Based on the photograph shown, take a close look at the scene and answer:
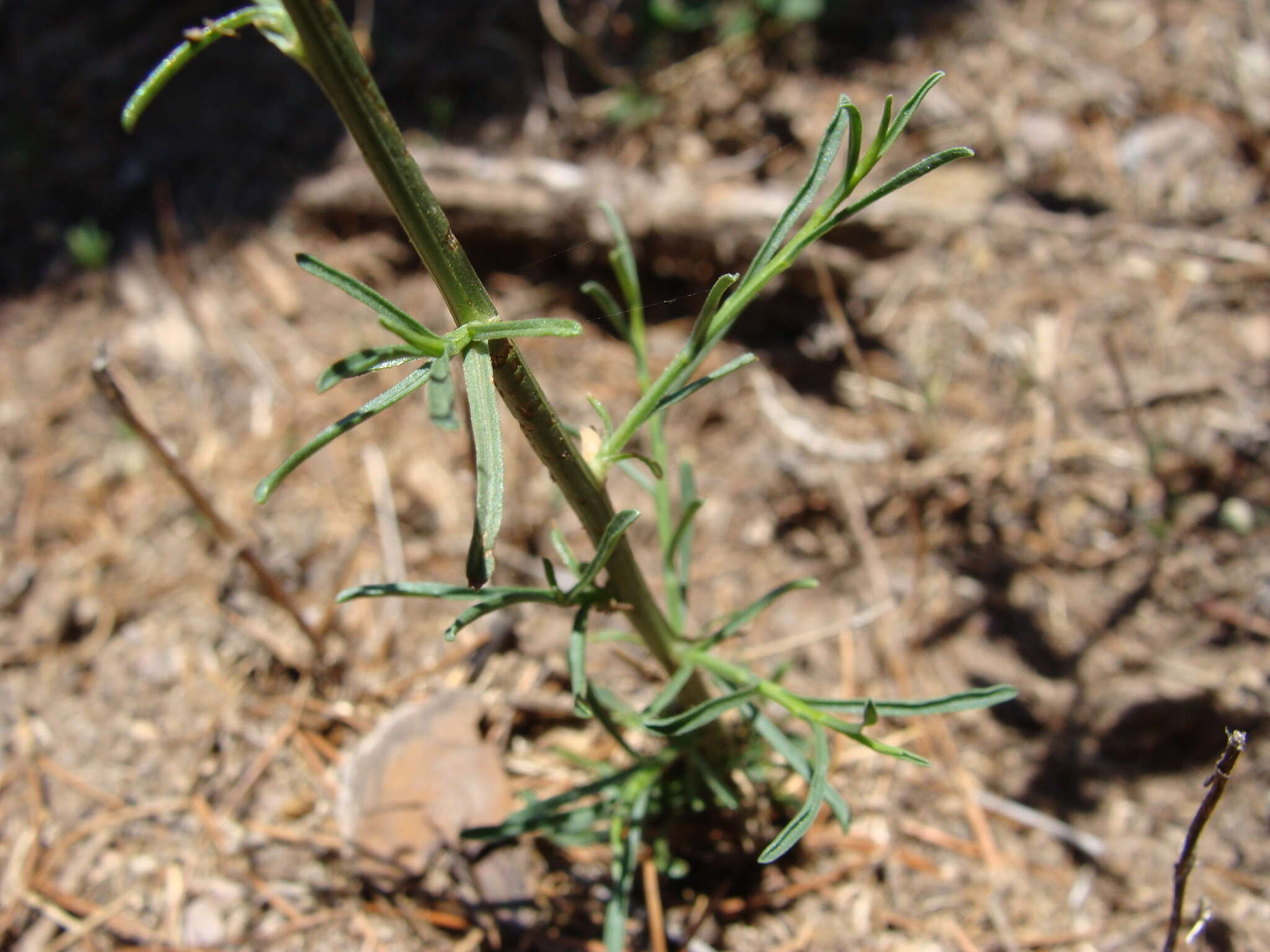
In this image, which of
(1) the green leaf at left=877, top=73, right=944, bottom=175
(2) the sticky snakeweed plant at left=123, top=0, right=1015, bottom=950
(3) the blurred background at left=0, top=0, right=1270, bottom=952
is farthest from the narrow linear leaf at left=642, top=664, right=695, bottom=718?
(1) the green leaf at left=877, top=73, right=944, bottom=175

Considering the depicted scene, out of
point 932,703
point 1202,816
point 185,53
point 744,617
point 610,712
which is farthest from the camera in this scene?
point 610,712

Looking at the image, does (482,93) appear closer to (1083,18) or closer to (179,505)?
(179,505)

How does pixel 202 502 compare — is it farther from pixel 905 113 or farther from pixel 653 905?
pixel 905 113

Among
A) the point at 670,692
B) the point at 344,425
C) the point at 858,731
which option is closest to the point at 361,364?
the point at 344,425

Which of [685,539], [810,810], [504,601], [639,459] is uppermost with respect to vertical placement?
[639,459]

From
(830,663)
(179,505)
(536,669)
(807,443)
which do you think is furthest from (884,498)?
(179,505)
